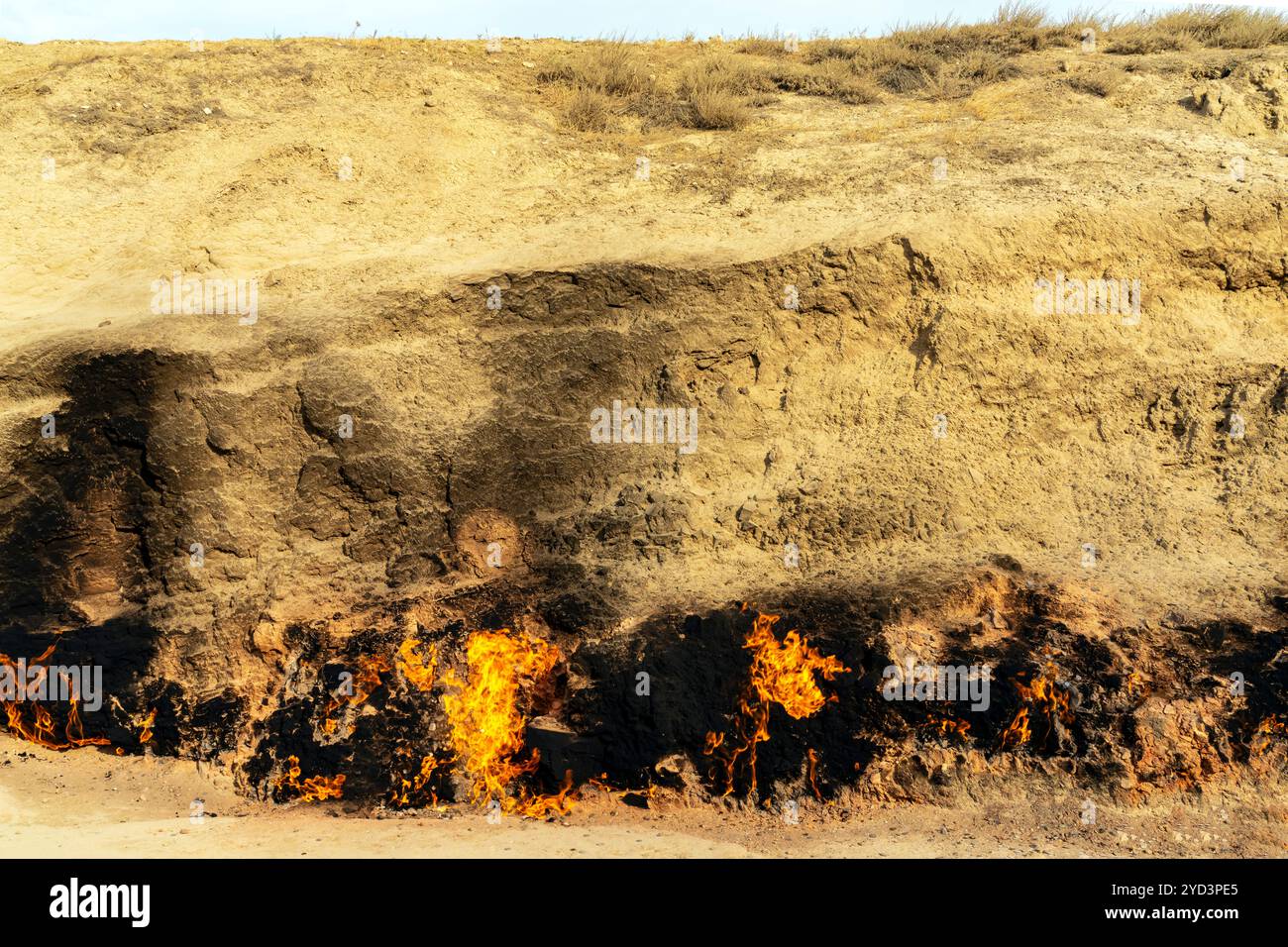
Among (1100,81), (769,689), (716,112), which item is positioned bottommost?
(769,689)

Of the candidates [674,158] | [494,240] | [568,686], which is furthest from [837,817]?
[674,158]

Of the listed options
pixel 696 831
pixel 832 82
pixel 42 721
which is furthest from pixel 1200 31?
pixel 42 721

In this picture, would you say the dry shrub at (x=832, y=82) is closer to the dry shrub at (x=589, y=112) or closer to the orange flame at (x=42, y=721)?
the dry shrub at (x=589, y=112)

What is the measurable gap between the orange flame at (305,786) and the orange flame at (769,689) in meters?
2.71

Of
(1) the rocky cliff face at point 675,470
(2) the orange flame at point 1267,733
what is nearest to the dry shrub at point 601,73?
(1) the rocky cliff face at point 675,470

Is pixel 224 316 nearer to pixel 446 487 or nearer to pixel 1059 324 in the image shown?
pixel 446 487

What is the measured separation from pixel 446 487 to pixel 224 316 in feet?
8.14

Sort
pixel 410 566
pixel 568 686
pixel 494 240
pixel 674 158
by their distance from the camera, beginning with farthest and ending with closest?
pixel 674 158
pixel 494 240
pixel 410 566
pixel 568 686

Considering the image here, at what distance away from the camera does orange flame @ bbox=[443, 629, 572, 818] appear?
27.9 ft

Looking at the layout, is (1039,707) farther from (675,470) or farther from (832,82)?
(832,82)

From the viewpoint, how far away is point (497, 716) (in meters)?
8.81

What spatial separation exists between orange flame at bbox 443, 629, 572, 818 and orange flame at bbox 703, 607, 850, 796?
3.94 ft

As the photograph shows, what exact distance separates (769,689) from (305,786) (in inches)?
136

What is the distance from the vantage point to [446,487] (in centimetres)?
986
